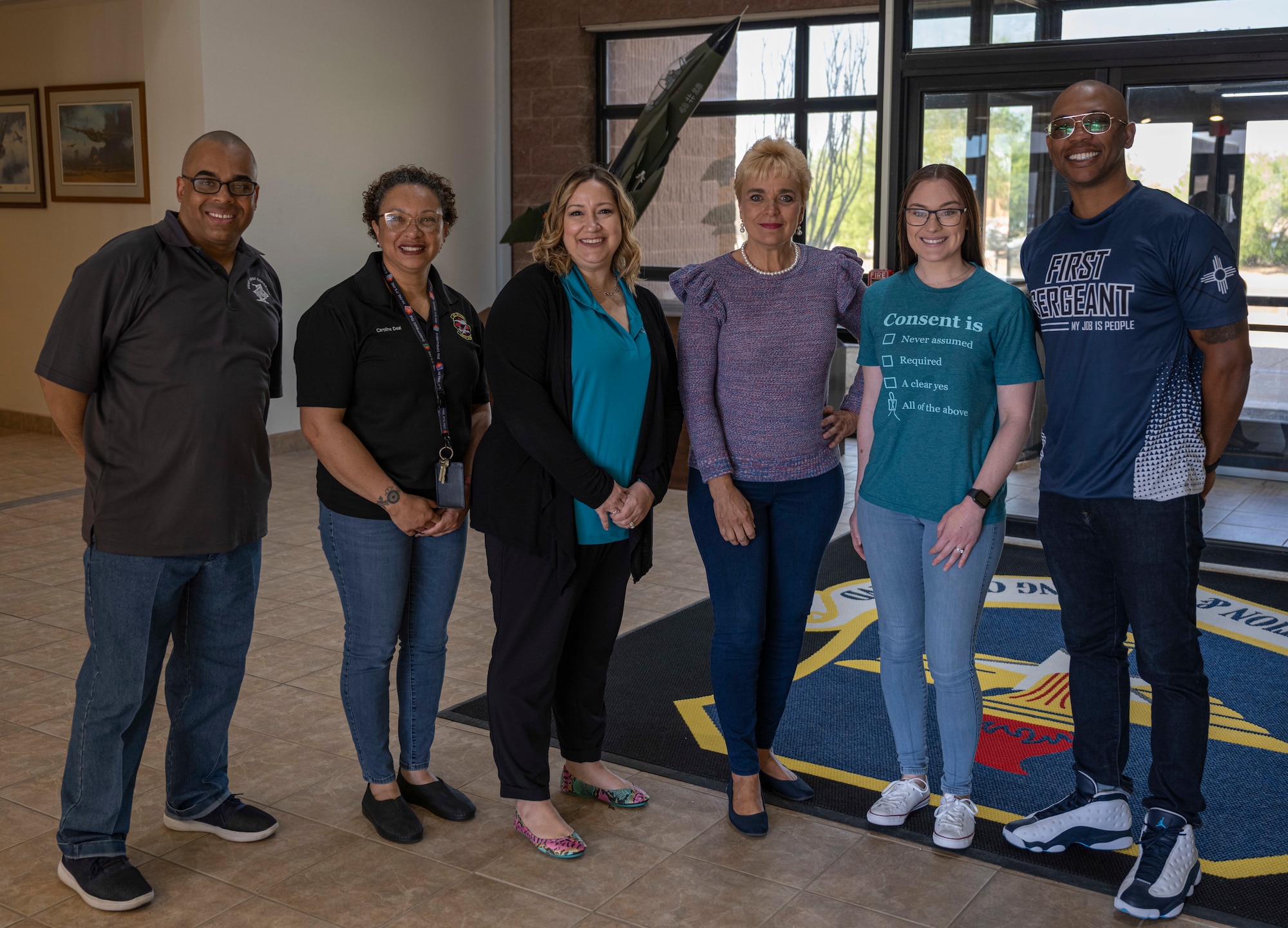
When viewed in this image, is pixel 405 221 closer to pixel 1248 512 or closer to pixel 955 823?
pixel 955 823

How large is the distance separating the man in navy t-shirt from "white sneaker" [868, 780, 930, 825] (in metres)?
0.51

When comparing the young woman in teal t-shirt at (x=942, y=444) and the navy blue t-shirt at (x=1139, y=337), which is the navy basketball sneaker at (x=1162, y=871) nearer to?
the young woman in teal t-shirt at (x=942, y=444)

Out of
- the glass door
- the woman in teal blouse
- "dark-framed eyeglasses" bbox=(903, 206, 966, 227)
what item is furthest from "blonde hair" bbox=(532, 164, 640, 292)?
the glass door

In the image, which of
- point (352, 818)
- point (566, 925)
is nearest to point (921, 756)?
point (566, 925)

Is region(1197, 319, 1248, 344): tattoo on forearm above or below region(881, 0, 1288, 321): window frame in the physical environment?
below

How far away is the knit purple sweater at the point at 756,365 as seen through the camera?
267 centimetres

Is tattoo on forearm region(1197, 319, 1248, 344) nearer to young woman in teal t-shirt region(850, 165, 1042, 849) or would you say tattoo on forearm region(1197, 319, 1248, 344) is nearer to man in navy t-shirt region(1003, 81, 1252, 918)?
man in navy t-shirt region(1003, 81, 1252, 918)

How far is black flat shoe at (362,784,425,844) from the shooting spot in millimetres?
2754

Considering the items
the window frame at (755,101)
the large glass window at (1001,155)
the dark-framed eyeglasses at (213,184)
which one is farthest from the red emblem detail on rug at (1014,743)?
the window frame at (755,101)

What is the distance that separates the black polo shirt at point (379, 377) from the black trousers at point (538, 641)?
0.26 metres

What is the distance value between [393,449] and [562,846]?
963 millimetres

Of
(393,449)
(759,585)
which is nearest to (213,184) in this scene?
(393,449)

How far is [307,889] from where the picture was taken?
255 cm

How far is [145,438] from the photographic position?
2.44 meters
